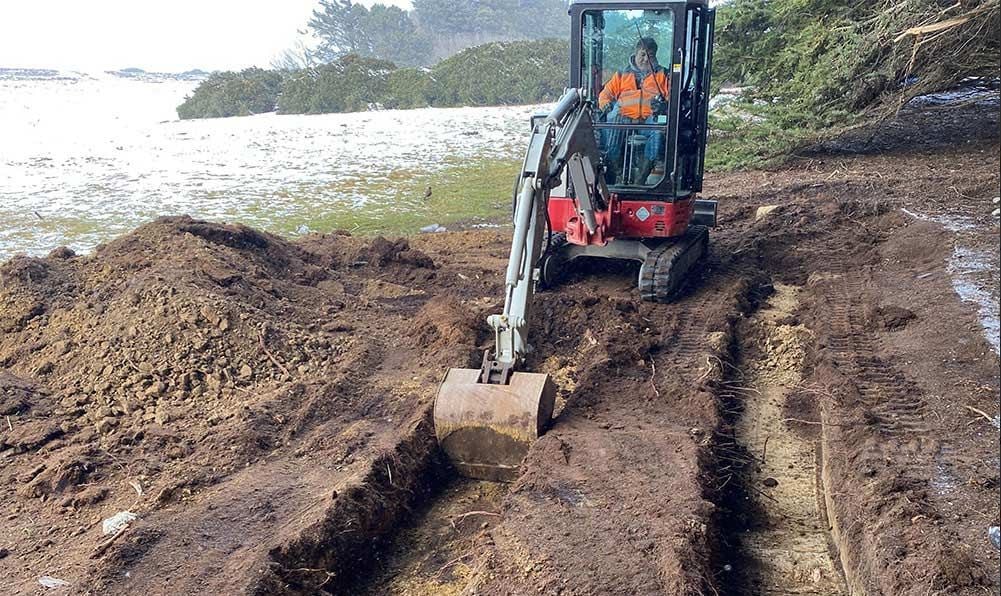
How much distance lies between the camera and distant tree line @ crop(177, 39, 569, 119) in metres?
28.2

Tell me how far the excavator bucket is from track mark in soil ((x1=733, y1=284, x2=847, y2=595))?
1.48m

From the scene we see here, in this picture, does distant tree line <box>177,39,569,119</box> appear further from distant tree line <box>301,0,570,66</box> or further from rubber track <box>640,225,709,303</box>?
Answer: rubber track <box>640,225,709,303</box>

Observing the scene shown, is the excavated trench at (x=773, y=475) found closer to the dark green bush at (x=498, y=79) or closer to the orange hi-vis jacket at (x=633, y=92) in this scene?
the orange hi-vis jacket at (x=633, y=92)

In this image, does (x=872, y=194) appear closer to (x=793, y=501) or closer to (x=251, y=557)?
(x=793, y=501)

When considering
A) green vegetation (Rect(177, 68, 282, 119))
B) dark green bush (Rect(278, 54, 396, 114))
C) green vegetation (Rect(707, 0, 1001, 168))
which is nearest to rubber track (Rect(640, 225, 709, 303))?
green vegetation (Rect(707, 0, 1001, 168))

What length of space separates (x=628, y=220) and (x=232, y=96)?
954 inches

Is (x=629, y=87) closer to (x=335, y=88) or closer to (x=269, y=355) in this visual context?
(x=269, y=355)

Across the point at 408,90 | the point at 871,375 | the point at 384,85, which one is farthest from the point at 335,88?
the point at 871,375

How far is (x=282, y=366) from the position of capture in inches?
263

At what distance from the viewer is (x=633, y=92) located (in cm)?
788

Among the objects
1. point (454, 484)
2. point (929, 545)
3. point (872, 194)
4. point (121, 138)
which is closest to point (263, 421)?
point (454, 484)

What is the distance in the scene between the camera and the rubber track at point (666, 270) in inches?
307

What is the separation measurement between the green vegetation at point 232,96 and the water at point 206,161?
2.97 ft

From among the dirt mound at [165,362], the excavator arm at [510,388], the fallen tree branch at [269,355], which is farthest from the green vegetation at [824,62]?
the fallen tree branch at [269,355]
